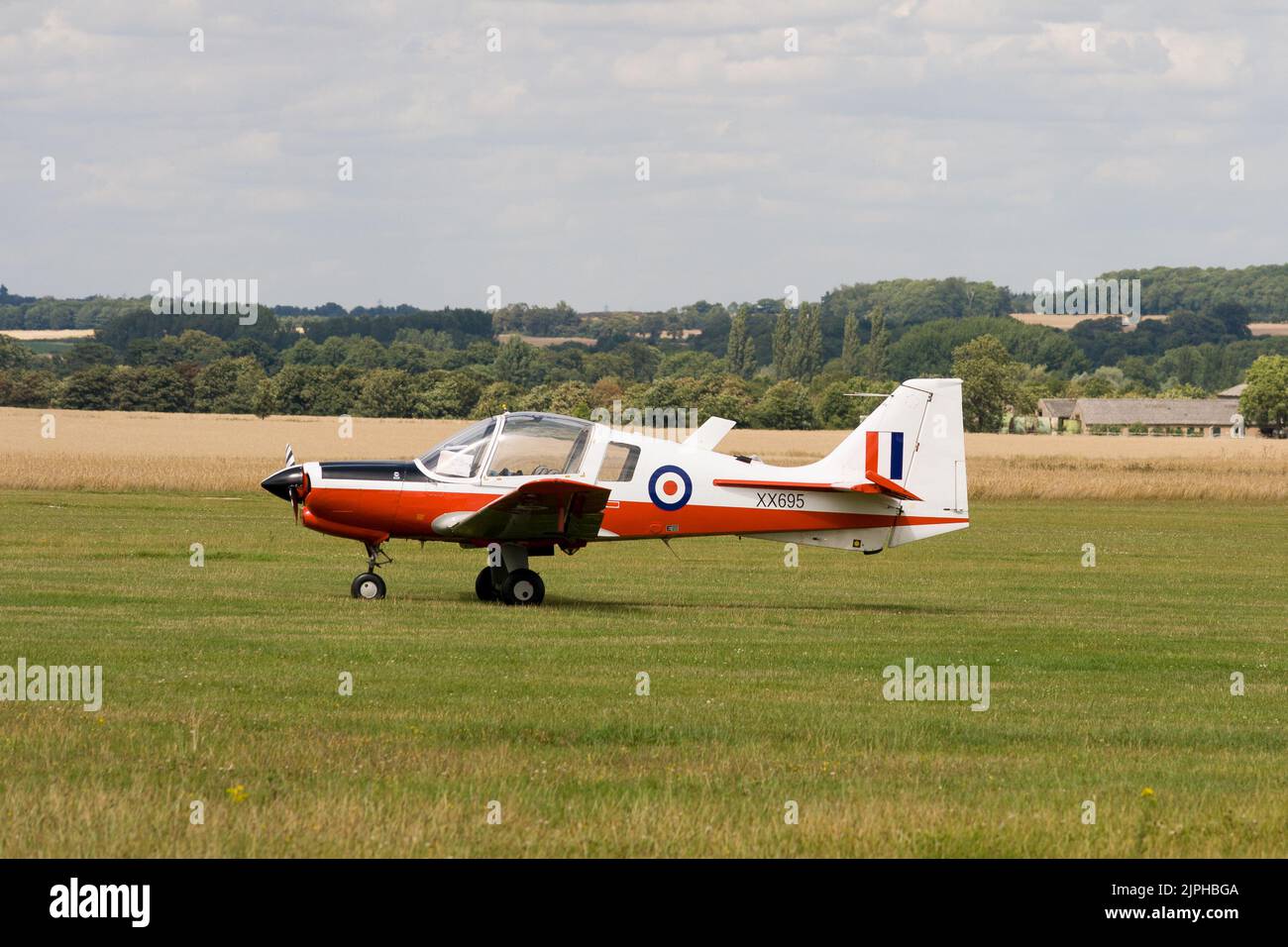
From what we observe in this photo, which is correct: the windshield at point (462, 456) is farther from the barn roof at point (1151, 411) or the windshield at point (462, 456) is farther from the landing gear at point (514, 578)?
the barn roof at point (1151, 411)

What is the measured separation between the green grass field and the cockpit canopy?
1.61 metres

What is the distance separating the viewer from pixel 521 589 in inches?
744

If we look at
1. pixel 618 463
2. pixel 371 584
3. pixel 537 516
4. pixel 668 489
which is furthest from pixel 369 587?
pixel 668 489

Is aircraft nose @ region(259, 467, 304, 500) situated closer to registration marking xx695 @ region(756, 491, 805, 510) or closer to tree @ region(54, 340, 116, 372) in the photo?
registration marking xx695 @ region(756, 491, 805, 510)

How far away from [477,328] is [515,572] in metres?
160

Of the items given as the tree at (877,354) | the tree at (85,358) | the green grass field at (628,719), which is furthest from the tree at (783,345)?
the green grass field at (628,719)

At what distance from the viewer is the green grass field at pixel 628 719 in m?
7.96

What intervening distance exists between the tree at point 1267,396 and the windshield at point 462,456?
108596 mm

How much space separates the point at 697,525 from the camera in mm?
19031

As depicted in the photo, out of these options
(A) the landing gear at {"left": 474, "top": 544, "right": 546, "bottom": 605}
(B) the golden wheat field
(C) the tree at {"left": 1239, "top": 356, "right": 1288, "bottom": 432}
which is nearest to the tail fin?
(A) the landing gear at {"left": 474, "top": 544, "right": 546, "bottom": 605}

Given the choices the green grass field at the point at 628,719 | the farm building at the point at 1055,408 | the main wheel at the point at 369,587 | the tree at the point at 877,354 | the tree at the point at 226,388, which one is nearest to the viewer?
the green grass field at the point at 628,719
